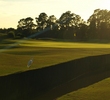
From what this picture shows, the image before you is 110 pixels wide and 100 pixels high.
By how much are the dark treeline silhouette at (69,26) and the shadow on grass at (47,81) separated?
88757 mm

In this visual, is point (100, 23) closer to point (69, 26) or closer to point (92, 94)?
point (69, 26)

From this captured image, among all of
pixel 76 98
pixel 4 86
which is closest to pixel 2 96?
pixel 4 86

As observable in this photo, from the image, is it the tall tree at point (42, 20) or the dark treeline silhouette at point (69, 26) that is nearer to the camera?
the dark treeline silhouette at point (69, 26)

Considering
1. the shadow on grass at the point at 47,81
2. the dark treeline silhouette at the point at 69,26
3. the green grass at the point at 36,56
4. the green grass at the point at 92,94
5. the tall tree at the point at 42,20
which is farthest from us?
the tall tree at the point at 42,20

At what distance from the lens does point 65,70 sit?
20.9 meters

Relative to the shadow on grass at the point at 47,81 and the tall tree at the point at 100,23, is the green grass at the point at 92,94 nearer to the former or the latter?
the shadow on grass at the point at 47,81

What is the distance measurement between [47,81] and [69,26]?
401ft

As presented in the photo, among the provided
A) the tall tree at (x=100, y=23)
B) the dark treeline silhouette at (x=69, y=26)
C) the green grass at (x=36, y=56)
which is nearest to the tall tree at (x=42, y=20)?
the dark treeline silhouette at (x=69, y=26)

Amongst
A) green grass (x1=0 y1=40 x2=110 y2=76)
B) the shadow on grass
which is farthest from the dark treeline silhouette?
the shadow on grass

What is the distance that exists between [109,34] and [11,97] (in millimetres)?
111605

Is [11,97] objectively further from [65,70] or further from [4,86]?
[65,70]

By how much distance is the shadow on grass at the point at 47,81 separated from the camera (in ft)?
47.1

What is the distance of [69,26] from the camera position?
13950 centimetres

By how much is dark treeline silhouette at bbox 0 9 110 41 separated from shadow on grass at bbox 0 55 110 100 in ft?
291
